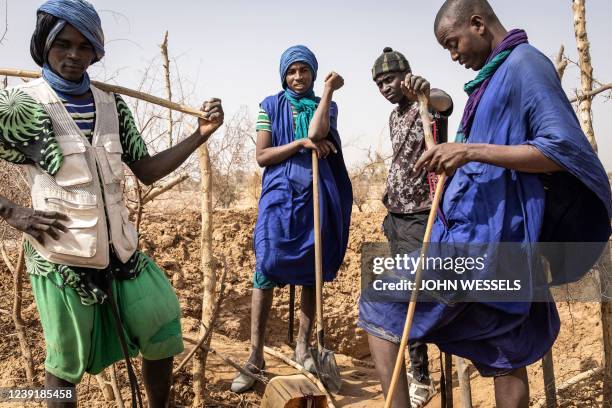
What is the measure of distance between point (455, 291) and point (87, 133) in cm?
145

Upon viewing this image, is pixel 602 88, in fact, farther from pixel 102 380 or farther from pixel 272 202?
pixel 102 380

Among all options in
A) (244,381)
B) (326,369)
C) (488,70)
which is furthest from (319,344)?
(488,70)

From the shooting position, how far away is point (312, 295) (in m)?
3.66

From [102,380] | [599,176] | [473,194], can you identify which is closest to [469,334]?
[473,194]

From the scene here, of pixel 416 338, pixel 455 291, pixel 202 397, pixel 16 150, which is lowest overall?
pixel 202 397

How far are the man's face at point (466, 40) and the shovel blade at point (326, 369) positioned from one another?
6.09 ft

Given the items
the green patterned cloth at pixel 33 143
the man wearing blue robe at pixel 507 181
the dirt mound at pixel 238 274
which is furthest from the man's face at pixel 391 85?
the dirt mound at pixel 238 274

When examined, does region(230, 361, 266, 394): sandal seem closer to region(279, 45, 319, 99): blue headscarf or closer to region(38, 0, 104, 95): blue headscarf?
region(279, 45, 319, 99): blue headscarf

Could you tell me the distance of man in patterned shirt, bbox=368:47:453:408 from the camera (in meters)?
3.27

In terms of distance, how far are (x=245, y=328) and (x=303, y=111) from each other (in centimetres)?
224

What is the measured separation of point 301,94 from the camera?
3615mm

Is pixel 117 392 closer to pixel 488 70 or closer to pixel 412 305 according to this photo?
pixel 412 305

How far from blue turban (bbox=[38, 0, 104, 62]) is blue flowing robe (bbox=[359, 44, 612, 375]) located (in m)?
1.41

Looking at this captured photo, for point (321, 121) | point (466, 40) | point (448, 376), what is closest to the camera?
point (466, 40)
